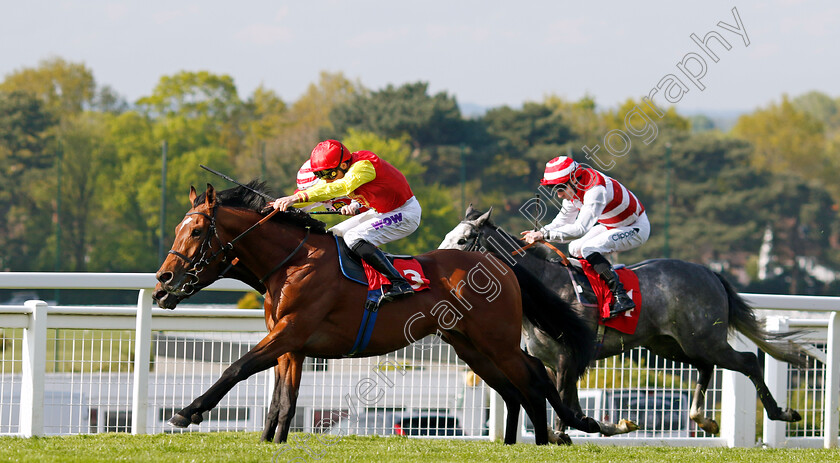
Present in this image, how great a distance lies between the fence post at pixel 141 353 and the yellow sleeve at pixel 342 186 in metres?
1.24

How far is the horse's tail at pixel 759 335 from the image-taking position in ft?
23.2

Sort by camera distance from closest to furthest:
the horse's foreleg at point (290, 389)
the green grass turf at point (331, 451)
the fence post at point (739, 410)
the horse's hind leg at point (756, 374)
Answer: the green grass turf at point (331, 451) < the horse's foreleg at point (290, 389) < the horse's hind leg at point (756, 374) < the fence post at point (739, 410)

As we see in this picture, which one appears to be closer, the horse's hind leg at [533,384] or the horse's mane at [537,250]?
the horse's hind leg at [533,384]

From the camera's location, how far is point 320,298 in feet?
18.9

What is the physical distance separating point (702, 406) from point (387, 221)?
265 centimetres

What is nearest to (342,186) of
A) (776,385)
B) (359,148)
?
(776,385)

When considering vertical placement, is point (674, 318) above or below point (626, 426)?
above

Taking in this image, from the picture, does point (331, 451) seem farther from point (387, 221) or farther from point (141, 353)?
point (141, 353)

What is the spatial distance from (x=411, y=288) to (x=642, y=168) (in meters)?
43.3

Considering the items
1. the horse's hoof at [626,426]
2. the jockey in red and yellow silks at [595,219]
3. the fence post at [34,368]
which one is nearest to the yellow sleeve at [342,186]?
the jockey in red and yellow silks at [595,219]

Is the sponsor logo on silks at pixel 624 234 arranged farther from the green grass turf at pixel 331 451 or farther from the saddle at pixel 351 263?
the saddle at pixel 351 263

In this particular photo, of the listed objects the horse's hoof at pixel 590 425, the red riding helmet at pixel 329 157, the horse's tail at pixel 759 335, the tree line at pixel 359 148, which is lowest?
the horse's hoof at pixel 590 425

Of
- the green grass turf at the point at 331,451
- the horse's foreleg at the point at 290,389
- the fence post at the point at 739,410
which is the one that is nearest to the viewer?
the green grass turf at the point at 331,451

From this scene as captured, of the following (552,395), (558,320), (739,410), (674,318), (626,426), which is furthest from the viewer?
(739,410)
